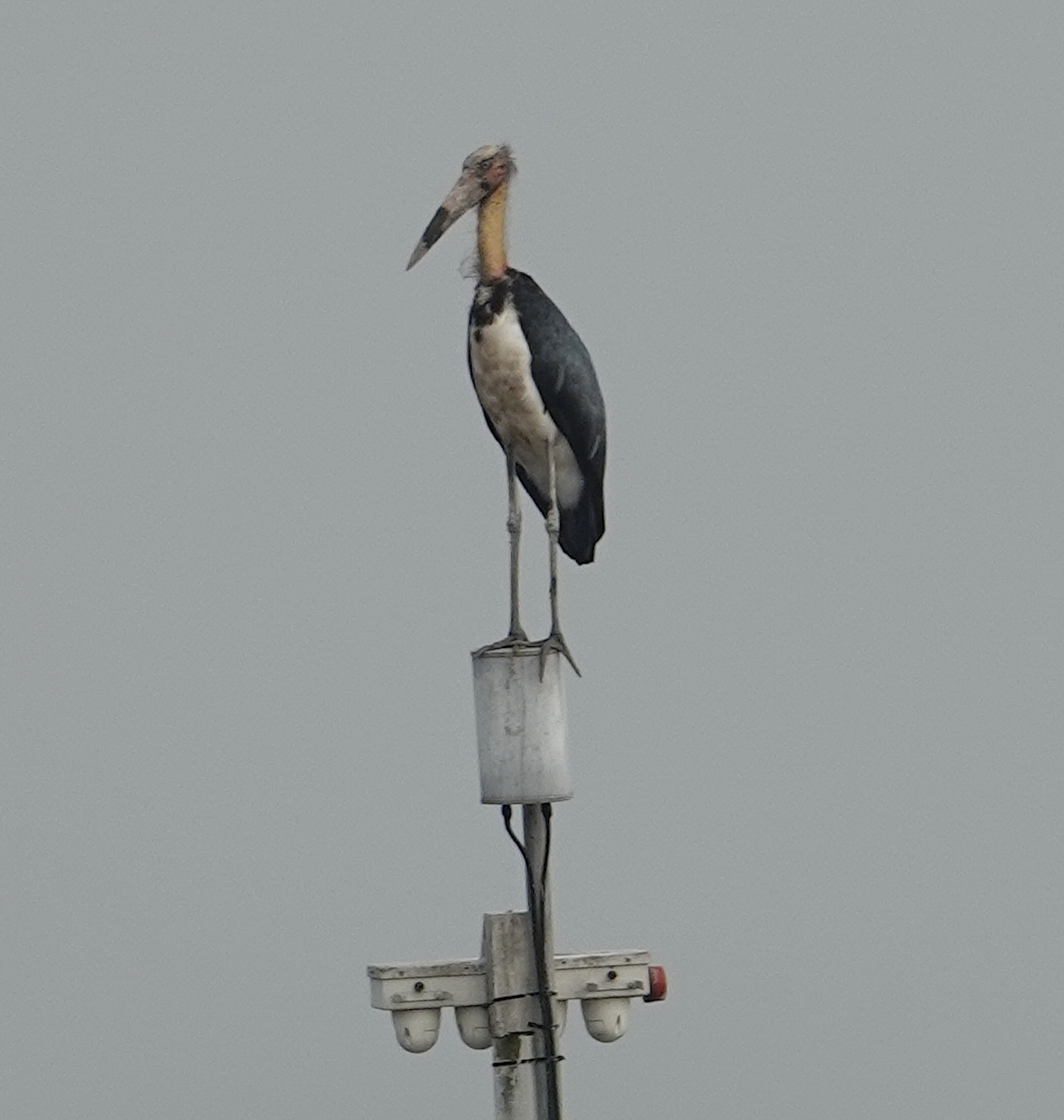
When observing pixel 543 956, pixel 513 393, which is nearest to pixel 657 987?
pixel 543 956

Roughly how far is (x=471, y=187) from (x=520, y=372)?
91cm

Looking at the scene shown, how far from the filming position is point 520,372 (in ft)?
31.6

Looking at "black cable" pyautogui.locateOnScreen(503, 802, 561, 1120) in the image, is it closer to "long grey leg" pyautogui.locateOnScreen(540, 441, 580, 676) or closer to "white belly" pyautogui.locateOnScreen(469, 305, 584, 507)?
"long grey leg" pyautogui.locateOnScreen(540, 441, 580, 676)

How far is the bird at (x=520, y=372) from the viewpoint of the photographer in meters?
9.63

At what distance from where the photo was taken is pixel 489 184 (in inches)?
391

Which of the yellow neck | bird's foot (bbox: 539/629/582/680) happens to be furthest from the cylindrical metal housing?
the yellow neck

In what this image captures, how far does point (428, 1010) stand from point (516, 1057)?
40 cm

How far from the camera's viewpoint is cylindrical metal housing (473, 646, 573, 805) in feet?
29.3

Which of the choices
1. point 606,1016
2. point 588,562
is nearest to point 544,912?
point 606,1016

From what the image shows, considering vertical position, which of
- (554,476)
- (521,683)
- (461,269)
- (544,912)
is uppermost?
(461,269)

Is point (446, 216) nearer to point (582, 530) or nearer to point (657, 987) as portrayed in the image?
point (582, 530)

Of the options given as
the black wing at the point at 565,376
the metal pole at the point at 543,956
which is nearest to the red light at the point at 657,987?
the metal pole at the point at 543,956

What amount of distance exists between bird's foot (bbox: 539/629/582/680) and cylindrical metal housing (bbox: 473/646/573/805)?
0.02 meters

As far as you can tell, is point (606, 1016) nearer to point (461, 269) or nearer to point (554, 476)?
point (554, 476)
